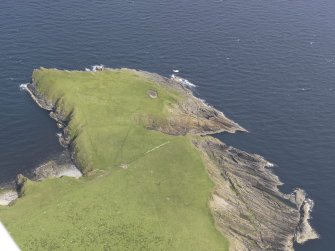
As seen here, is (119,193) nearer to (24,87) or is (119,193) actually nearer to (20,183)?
(20,183)

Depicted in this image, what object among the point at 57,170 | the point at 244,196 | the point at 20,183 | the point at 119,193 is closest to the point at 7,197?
the point at 20,183

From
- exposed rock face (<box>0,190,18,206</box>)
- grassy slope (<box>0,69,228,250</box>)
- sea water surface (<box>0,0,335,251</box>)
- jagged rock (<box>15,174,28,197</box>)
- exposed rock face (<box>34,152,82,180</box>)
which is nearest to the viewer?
grassy slope (<box>0,69,228,250</box>)

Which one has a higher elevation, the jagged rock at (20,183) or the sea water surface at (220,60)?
the sea water surface at (220,60)

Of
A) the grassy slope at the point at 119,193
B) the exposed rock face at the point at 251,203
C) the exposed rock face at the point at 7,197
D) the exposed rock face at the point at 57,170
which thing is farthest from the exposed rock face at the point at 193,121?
the exposed rock face at the point at 7,197

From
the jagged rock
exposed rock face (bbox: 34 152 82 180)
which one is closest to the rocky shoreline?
exposed rock face (bbox: 34 152 82 180)

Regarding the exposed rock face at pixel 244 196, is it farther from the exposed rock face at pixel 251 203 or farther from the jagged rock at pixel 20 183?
the jagged rock at pixel 20 183

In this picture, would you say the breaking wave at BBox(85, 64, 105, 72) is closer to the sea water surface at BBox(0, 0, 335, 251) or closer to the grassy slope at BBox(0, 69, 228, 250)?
the sea water surface at BBox(0, 0, 335, 251)

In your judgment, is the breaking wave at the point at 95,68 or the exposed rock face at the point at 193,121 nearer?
the exposed rock face at the point at 193,121

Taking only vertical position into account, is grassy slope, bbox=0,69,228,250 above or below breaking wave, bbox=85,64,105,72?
below
